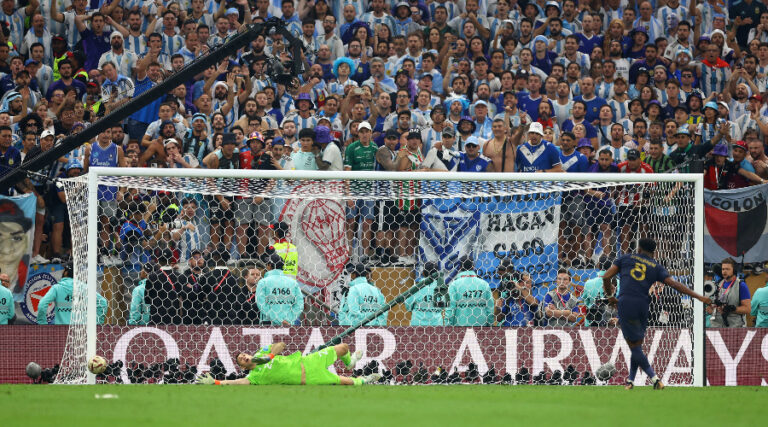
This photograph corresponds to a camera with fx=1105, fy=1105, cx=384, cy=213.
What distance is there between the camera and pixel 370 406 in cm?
1040

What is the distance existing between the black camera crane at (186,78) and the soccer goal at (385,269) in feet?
6.22

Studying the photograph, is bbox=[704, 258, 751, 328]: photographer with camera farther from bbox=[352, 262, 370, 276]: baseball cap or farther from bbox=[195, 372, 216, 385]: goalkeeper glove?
bbox=[195, 372, 216, 385]: goalkeeper glove

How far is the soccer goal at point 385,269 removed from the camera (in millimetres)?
14656

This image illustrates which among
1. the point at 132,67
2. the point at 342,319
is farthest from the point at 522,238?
the point at 132,67

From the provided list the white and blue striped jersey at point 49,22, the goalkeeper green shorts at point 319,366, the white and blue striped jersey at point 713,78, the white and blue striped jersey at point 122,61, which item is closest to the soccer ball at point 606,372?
the goalkeeper green shorts at point 319,366

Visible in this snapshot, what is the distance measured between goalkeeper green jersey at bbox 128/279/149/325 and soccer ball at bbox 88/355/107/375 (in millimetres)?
1352

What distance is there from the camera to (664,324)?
1507 centimetres

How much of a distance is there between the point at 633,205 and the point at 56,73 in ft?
35.5

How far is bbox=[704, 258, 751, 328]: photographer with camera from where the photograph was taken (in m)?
16.1

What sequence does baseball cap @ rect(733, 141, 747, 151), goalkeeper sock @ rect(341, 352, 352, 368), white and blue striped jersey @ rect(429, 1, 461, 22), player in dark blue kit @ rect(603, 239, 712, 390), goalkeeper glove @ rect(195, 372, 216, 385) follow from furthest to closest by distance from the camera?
white and blue striped jersey @ rect(429, 1, 461, 22)
baseball cap @ rect(733, 141, 747, 151)
goalkeeper glove @ rect(195, 372, 216, 385)
goalkeeper sock @ rect(341, 352, 352, 368)
player in dark blue kit @ rect(603, 239, 712, 390)

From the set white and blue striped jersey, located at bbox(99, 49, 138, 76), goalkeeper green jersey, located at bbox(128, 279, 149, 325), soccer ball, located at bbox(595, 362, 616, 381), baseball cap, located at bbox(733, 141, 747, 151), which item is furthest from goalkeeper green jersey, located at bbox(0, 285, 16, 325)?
baseball cap, located at bbox(733, 141, 747, 151)

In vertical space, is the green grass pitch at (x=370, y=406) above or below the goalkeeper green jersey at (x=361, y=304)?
below

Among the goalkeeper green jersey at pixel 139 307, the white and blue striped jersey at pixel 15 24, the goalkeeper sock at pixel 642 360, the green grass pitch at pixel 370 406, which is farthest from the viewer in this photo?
the white and blue striped jersey at pixel 15 24

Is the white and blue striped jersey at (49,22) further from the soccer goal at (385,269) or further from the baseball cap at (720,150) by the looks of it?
the baseball cap at (720,150)
